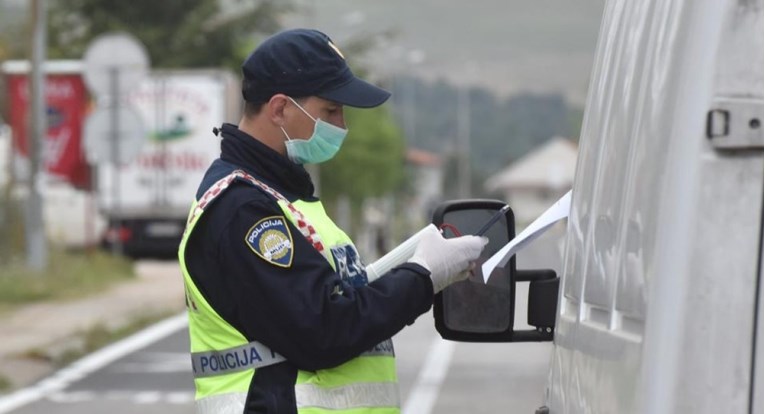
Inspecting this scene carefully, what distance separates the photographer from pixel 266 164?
3877 mm

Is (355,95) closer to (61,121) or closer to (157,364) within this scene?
(157,364)

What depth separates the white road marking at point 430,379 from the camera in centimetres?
1309

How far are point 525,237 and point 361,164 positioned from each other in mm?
57285

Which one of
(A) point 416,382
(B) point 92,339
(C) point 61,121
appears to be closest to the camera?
(A) point 416,382

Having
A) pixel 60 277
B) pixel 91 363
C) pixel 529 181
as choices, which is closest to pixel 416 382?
pixel 91 363

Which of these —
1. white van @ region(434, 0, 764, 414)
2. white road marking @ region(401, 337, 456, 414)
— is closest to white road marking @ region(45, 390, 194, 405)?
white road marking @ region(401, 337, 456, 414)

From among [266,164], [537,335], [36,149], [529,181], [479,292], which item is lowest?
[529,181]

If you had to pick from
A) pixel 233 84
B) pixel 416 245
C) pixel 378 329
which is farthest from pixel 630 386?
pixel 233 84

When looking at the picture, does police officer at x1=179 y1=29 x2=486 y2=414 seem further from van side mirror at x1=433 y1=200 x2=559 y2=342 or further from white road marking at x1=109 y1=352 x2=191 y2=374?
white road marking at x1=109 y1=352 x2=191 y2=374

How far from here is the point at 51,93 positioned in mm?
32375

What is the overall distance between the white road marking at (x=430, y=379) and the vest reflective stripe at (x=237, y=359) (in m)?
8.82

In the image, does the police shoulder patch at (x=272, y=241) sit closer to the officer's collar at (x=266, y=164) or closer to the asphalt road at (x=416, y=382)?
the officer's collar at (x=266, y=164)

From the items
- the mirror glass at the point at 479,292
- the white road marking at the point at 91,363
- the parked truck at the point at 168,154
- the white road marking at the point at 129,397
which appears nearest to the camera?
the mirror glass at the point at 479,292

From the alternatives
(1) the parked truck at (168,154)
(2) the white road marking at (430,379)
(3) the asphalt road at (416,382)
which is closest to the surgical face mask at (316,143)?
(3) the asphalt road at (416,382)
